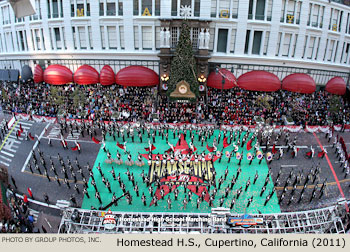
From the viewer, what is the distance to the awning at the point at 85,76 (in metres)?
32.8

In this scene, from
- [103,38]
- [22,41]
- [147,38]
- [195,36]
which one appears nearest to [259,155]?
[195,36]

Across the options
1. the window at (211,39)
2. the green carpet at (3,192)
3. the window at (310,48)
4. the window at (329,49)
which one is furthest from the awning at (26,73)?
the window at (329,49)

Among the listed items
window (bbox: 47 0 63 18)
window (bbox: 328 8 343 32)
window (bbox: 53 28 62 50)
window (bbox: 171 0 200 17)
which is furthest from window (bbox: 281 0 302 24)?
window (bbox: 53 28 62 50)

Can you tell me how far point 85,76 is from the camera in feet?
107

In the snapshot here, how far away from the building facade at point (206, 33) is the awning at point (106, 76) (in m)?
1.40

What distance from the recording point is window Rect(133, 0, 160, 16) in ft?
102

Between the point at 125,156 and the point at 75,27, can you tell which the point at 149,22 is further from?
the point at 125,156

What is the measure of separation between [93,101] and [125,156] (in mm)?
11372

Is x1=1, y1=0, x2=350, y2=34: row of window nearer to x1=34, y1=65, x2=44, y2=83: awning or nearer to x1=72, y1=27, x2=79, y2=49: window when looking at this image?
x1=72, y1=27, x2=79, y2=49: window

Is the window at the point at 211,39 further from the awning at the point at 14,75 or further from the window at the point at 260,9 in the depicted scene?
the awning at the point at 14,75

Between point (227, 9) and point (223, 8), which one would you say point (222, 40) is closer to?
point (227, 9)

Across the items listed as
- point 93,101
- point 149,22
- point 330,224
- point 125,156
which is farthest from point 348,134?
point 93,101

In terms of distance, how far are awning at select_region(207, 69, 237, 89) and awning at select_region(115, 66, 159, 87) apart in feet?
24.4

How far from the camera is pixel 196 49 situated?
31.2m
